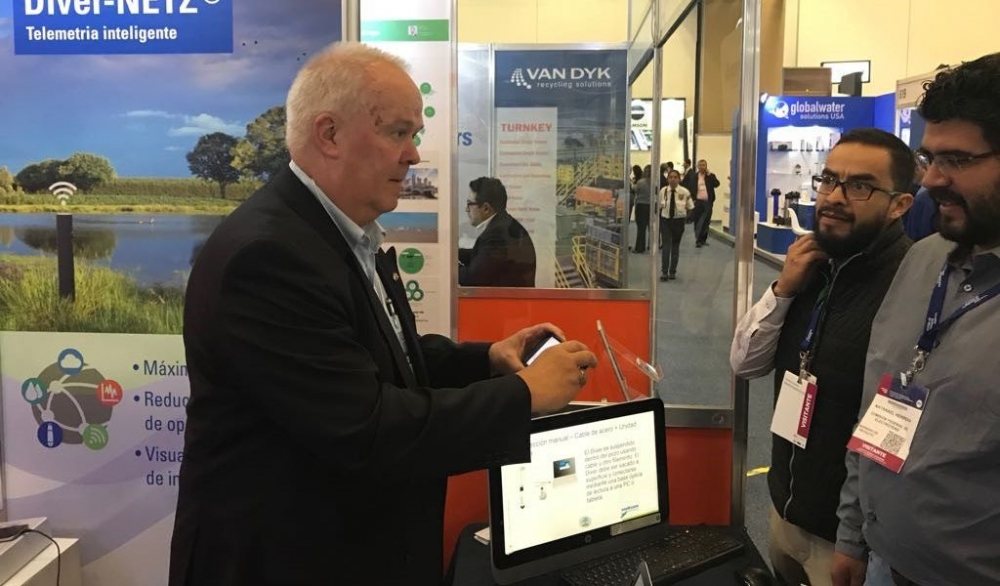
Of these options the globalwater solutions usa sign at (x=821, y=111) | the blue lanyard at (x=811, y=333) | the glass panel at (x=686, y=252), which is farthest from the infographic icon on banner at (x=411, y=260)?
the globalwater solutions usa sign at (x=821, y=111)

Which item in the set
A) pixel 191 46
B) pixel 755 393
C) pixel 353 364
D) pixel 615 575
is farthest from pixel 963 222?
pixel 755 393

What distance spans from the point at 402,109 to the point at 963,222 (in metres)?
0.94

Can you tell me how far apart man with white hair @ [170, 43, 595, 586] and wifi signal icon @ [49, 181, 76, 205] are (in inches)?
51.6

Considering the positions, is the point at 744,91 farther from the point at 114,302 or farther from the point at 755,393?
the point at 755,393

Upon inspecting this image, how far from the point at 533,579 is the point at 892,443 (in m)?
0.74

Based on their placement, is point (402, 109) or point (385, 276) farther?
point (385, 276)

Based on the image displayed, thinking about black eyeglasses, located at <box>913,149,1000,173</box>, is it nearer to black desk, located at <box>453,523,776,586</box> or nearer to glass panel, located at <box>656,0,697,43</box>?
black desk, located at <box>453,523,776,586</box>

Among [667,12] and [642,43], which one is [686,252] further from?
[667,12]

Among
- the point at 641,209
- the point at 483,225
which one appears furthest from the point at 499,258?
the point at 641,209

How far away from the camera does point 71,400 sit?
226 cm

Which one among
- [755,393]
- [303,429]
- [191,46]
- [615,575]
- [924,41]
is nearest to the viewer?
[303,429]

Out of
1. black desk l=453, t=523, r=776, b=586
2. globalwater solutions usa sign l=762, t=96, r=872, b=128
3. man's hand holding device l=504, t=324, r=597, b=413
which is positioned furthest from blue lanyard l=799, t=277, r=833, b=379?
globalwater solutions usa sign l=762, t=96, r=872, b=128

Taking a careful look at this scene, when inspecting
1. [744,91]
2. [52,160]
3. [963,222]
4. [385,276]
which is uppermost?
[744,91]

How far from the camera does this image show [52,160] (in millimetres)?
2195
